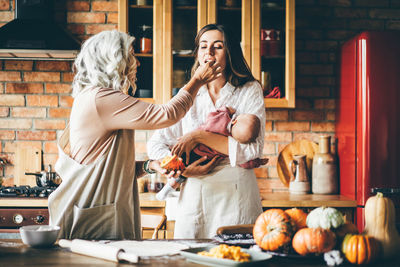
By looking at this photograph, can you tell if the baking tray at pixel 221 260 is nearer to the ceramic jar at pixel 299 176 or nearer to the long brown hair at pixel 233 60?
the long brown hair at pixel 233 60

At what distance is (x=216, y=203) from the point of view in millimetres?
1977

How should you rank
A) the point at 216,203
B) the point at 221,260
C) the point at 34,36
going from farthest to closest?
the point at 34,36 → the point at 216,203 → the point at 221,260

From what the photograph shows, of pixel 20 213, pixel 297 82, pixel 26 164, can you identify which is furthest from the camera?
pixel 297 82

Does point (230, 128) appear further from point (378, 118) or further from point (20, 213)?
point (20, 213)

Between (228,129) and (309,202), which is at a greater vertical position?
(228,129)

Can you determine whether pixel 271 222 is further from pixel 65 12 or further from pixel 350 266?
pixel 65 12

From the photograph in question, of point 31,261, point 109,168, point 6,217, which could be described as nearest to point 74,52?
point 6,217

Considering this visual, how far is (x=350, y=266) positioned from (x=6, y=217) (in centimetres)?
221

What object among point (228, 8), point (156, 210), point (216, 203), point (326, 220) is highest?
point (228, 8)

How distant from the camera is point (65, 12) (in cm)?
339

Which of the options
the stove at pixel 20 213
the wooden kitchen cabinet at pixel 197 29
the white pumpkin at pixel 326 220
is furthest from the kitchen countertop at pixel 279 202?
the white pumpkin at pixel 326 220

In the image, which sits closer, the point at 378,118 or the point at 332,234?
the point at 332,234

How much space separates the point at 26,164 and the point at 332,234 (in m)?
2.73

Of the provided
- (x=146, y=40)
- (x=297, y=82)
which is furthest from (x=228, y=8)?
(x=297, y=82)
